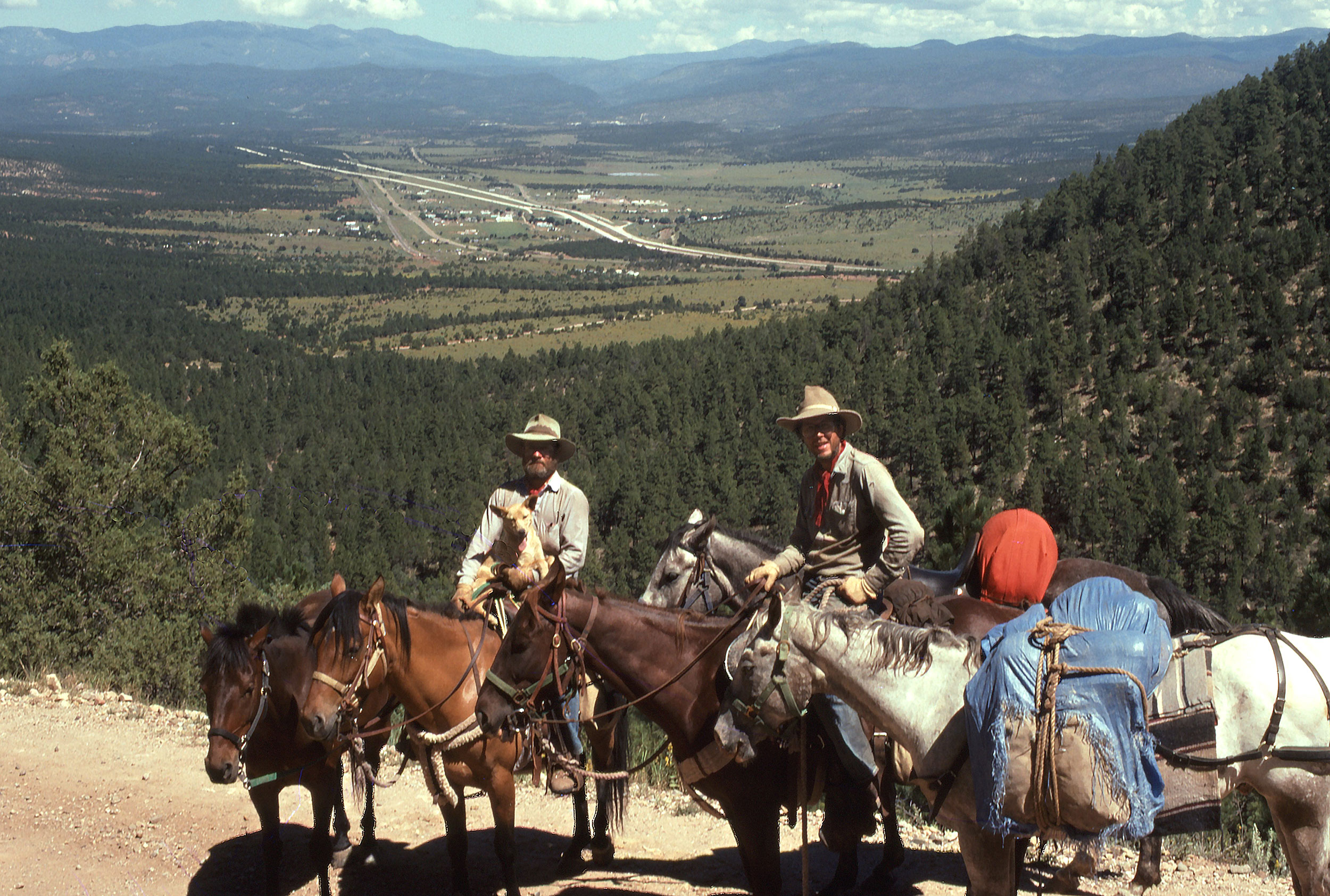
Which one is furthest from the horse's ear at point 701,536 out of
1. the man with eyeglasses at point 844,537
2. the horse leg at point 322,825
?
the horse leg at point 322,825

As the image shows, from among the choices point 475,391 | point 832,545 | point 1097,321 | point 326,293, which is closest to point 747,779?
point 832,545

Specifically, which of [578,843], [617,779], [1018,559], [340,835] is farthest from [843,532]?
[340,835]

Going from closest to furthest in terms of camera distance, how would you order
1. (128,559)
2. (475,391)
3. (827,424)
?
1. (827,424)
2. (128,559)
3. (475,391)

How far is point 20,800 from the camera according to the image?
972cm

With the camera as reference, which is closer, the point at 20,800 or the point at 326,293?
the point at 20,800

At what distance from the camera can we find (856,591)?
22.9 feet

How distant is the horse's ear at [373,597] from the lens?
746cm

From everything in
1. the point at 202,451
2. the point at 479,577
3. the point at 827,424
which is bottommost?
the point at 202,451

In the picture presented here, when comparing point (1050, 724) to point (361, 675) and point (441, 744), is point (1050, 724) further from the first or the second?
point (361, 675)

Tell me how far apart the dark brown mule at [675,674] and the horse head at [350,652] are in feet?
3.94

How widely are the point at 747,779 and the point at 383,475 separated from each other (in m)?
56.2

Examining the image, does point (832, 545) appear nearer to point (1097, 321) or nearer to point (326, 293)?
point (1097, 321)

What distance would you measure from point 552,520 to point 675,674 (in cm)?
198

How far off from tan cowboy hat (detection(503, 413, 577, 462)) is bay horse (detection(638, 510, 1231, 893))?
5.02ft
